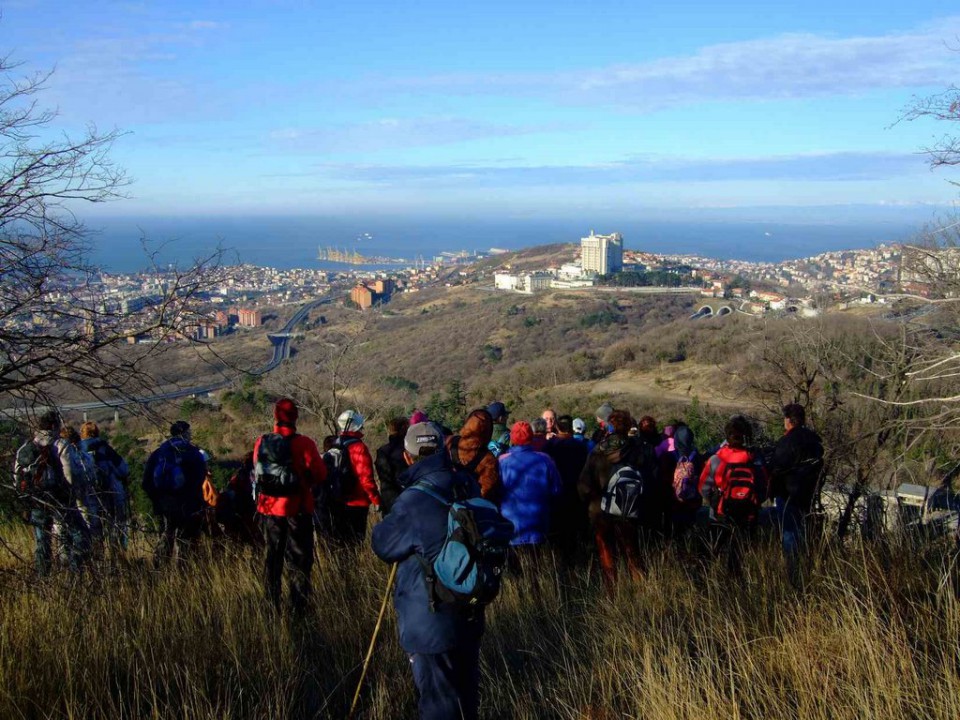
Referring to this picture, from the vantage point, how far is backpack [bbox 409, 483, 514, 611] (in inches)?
126

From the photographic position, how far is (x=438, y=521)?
3.35 metres

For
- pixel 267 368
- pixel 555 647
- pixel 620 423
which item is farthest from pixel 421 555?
pixel 267 368

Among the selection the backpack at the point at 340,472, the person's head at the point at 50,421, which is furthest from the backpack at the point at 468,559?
the backpack at the point at 340,472

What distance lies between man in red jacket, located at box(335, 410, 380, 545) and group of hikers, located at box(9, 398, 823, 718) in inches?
0.5

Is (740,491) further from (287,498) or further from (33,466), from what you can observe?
(33,466)

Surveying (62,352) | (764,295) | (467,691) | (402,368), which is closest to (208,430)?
(402,368)

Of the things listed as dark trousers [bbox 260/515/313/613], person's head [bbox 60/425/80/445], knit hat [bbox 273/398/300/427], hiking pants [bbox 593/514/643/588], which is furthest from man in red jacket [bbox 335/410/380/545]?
person's head [bbox 60/425/80/445]

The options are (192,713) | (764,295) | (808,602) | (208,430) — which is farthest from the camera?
(764,295)

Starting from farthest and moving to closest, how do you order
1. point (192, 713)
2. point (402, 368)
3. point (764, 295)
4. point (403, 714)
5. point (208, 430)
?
point (764, 295) → point (402, 368) → point (208, 430) → point (403, 714) → point (192, 713)

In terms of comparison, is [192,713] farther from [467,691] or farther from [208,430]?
[208,430]

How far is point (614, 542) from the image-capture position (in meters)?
5.68

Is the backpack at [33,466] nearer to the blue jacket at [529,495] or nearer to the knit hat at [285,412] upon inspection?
the knit hat at [285,412]

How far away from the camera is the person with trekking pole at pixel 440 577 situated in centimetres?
325

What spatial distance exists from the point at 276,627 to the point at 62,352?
1933mm
